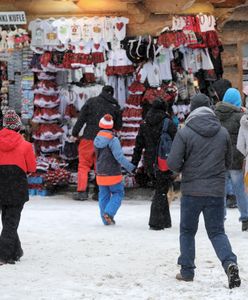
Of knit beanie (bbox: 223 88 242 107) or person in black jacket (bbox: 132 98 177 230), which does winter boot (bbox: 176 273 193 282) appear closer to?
person in black jacket (bbox: 132 98 177 230)

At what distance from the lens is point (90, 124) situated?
1308cm

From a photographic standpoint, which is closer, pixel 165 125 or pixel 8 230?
pixel 8 230

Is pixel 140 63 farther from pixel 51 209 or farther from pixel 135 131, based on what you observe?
pixel 51 209

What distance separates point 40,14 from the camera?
14.0 metres

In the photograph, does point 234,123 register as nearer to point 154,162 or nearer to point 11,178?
point 154,162

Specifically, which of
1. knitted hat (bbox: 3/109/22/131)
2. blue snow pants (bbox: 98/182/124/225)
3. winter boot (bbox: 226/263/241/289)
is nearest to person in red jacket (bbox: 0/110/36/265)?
knitted hat (bbox: 3/109/22/131)

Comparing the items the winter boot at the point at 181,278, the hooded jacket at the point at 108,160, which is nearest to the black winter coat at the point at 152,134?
the hooded jacket at the point at 108,160

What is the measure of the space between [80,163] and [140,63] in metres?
2.03

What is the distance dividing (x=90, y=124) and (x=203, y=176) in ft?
21.0

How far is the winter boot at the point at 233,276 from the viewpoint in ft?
22.0

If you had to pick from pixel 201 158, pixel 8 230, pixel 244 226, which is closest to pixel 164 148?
pixel 244 226

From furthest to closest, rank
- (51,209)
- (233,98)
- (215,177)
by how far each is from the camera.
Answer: (51,209) < (233,98) < (215,177)

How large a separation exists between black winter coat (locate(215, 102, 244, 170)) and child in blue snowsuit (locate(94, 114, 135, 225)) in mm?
1427

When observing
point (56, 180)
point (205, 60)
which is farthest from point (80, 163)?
point (205, 60)
